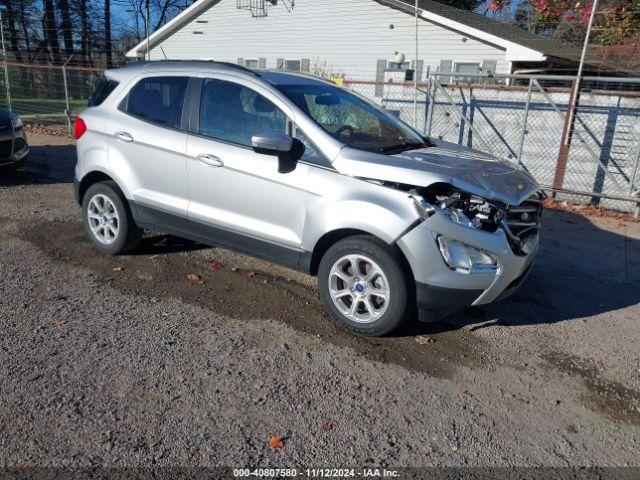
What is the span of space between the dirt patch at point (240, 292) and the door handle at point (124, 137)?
3.84ft

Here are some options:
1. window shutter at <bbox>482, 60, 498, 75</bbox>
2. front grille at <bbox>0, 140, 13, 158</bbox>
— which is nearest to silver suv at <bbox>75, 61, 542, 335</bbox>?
front grille at <bbox>0, 140, 13, 158</bbox>

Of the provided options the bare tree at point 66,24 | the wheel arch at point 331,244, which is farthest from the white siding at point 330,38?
the bare tree at point 66,24

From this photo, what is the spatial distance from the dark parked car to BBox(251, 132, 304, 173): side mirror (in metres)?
5.87

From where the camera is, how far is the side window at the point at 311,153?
13.3ft

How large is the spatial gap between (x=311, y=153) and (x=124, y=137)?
1.98 metres

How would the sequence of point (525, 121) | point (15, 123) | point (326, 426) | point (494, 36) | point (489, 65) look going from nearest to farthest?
point (326, 426) < point (15, 123) < point (525, 121) < point (494, 36) < point (489, 65)

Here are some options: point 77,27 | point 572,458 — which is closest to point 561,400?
point 572,458

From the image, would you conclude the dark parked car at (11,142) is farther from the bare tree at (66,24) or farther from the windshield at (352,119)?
the bare tree at (66,24)

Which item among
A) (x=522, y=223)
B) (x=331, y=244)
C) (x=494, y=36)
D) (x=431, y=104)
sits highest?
(x=494, y=36)

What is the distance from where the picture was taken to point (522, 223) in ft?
13.3

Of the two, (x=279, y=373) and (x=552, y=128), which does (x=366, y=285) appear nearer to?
(x=279, y=373)

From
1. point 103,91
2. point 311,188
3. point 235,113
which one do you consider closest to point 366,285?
point 311,188

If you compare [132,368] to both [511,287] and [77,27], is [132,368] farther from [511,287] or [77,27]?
[77,27]

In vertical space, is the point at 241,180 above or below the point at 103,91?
below
